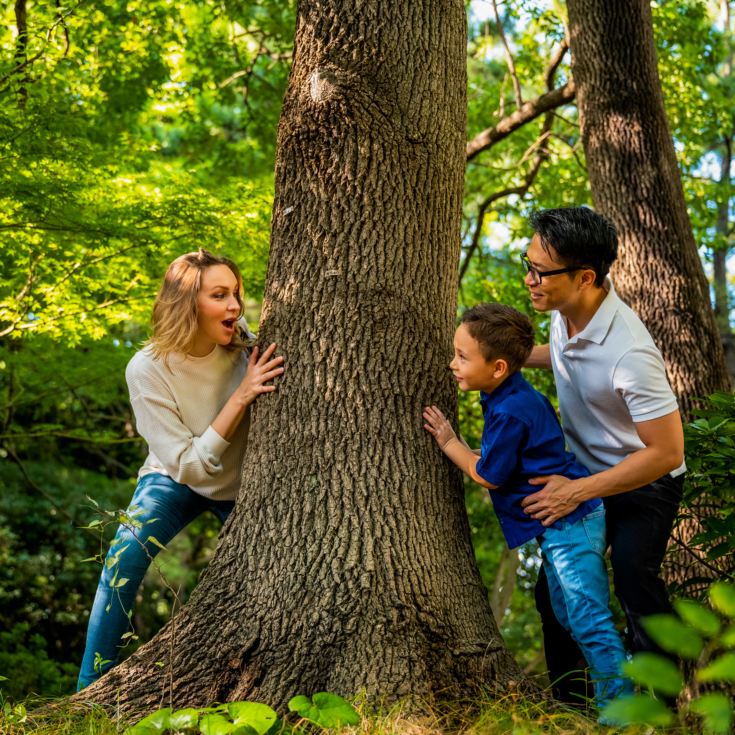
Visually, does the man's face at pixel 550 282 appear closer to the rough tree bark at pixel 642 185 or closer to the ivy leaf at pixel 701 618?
the ivy leaf at pixel 701 618

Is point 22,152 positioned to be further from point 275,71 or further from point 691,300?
point 275,71

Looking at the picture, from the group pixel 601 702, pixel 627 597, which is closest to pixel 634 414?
pixel 627 597

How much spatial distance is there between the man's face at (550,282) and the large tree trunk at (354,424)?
412 millimetres

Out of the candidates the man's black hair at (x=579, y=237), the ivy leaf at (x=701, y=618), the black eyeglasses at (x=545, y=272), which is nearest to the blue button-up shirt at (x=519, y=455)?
the black eyeglasses at (x=545, y=272)

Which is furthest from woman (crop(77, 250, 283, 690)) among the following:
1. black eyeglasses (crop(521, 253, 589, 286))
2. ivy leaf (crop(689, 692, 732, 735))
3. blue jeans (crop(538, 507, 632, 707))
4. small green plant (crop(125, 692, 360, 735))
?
ivy leaf (crop(689, 692, 732, 735))

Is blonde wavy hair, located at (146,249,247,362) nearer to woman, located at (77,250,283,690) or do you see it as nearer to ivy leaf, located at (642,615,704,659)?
woman, located at (77,250,283,690)

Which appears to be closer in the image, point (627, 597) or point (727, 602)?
point (727, 602)

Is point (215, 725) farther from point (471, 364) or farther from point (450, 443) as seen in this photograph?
point (471, 364)

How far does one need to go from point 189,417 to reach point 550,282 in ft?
5.44

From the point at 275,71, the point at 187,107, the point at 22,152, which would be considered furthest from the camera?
the point at 275,71

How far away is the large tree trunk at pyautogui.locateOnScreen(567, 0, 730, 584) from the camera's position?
17.5 feet

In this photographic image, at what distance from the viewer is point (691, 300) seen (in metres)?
5.41

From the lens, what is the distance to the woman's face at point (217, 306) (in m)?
3.62

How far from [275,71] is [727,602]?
35.7ft
